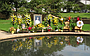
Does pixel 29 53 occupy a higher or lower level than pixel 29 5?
lower

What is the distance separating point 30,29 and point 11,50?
24.6ft

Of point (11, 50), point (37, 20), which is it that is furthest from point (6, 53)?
point (37, 20)

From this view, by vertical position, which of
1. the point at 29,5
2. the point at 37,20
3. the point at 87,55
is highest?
the point at 29,5

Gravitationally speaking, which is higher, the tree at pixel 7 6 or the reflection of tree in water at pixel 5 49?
the tree at pixel 7 6

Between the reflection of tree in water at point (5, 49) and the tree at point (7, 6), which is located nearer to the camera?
the reflection of tree in water at point (5, 49)

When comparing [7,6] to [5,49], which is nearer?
[5,49]

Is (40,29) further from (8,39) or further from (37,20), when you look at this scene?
(8,39)

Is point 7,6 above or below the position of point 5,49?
above

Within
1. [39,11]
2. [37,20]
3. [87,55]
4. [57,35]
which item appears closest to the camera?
[87,55]

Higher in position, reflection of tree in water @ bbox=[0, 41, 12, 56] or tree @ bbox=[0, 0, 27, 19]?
tree @ bbox=[0, 0, 27, 19]

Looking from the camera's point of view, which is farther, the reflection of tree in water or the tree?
the tree

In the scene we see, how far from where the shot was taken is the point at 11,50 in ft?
37.0

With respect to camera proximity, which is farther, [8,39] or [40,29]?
[40,29]

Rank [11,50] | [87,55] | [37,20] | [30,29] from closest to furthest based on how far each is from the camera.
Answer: [87,55]
[11,50]
[30,29]
[37,20]
